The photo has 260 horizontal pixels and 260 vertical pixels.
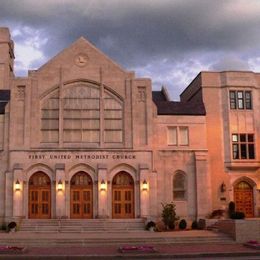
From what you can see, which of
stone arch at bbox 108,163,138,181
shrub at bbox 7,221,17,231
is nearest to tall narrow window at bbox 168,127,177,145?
stone arch at bbox 108,163,138,181

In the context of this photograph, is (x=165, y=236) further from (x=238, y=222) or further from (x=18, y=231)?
(x=18, y=231)

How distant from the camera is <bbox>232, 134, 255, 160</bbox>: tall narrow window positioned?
151 feet

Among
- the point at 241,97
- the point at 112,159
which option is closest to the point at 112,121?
the point at 112,159

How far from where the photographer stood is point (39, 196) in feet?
141

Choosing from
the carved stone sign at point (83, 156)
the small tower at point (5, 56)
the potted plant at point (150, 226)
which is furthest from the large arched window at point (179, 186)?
the small tower at point (5, 56)

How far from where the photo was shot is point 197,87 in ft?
158

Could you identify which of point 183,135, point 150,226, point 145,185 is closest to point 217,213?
point 145,185

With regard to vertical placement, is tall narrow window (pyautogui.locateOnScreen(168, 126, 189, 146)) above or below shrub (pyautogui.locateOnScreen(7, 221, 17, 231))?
above

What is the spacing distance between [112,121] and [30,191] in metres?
8.87

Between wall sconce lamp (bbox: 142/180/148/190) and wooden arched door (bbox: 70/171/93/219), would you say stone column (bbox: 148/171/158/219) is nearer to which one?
wall sconce lamp (bbox: 142/180/148/190)

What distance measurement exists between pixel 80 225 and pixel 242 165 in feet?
49.3

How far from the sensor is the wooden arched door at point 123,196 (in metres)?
43.3

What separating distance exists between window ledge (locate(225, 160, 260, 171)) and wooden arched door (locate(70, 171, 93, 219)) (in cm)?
1208

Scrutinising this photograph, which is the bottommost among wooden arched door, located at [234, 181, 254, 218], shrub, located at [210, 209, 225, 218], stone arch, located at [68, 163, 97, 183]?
shrub, located at [210, 209, 225, 218]
